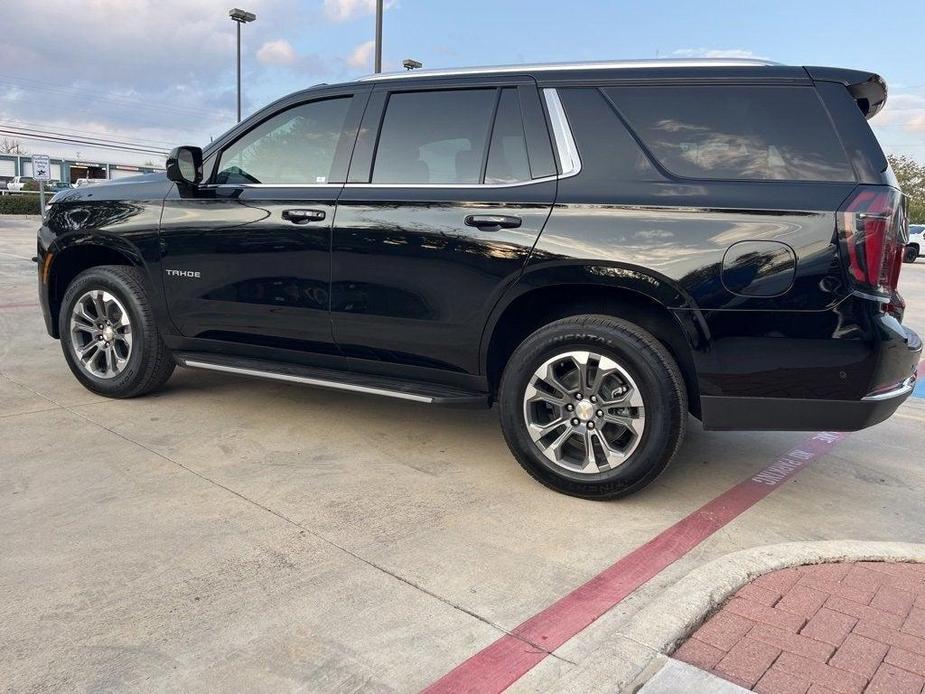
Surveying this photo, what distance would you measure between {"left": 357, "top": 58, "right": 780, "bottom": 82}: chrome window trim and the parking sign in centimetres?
2233

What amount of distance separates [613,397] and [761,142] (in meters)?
1.24

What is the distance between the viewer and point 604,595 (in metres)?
2.66

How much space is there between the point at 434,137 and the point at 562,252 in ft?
3.26

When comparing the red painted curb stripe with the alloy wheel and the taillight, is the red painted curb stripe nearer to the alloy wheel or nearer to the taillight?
the alloy wheel

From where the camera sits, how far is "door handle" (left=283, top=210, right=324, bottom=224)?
3939 millimetres

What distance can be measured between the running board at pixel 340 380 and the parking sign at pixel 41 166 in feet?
71.3

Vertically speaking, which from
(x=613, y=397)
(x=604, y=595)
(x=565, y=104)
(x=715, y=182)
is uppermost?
(x=565, y=104)

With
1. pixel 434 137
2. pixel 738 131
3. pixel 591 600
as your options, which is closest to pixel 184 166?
pixel 434 137

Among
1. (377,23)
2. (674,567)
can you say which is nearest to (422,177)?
(674,567)

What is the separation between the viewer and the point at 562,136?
3537 mm

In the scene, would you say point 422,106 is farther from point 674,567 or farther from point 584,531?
point 674,567

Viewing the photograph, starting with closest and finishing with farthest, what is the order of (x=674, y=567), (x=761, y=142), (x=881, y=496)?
(x=674, y=567)
(x=761, y=142)
(x=881, y=496)

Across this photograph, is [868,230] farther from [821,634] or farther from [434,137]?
[434,137]

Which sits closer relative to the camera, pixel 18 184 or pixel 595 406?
pixel 595 406
